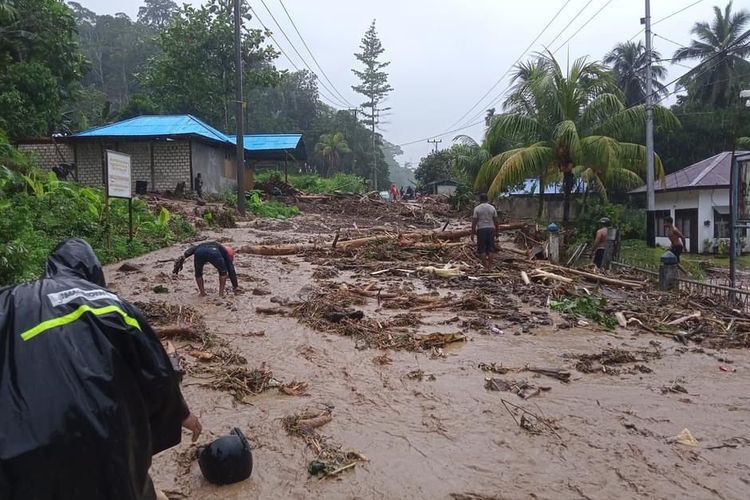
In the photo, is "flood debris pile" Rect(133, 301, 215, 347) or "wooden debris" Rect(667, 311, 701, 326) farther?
"wooden debris" Rect(667, 311, 701, 326)

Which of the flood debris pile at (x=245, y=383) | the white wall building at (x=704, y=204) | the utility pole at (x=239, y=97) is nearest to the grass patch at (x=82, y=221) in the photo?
the flood debris pile at (x=245, y=383)

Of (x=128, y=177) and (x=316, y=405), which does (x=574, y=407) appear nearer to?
(x=316, y=405)

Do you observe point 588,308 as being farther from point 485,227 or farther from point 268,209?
point 268,209

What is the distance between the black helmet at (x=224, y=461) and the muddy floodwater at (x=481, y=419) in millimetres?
60

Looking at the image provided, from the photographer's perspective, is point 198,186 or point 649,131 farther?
point 198,186

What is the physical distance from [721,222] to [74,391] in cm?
2786

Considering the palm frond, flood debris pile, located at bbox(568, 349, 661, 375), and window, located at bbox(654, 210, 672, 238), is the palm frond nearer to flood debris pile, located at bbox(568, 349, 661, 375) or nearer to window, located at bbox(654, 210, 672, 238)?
window, located at bbox(654, 210, 672, 238)

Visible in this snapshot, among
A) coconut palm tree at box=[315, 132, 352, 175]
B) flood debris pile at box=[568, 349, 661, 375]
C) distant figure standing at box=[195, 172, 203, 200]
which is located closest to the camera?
flood debris pile at box=[568, 349, 661, 375]

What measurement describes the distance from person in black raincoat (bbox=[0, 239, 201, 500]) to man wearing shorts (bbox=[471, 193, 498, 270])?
1111cm

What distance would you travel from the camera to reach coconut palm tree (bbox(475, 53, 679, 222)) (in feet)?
63.3

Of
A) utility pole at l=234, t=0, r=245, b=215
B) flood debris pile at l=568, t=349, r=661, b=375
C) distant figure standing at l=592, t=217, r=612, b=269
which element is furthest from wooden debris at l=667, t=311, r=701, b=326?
utility pole at l=234, t=0, r=245, b=215

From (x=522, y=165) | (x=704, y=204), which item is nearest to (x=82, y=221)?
(x=522, y=165)

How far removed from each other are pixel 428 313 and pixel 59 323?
701 centimetres

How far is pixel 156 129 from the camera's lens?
973 inches
